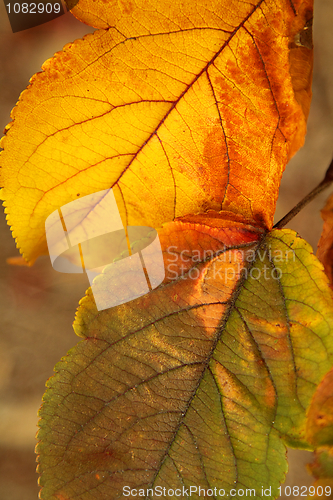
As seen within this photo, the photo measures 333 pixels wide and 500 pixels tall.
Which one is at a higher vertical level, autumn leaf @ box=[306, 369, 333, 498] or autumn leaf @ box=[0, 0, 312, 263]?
autumn leaf @ box=[0, 0, 312, 263]

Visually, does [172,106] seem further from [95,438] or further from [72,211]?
[95,438]

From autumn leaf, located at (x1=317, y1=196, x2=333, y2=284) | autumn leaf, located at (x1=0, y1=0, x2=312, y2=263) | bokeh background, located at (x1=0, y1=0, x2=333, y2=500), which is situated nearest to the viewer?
autumn leaf, located at (x1=0, y1=0, x2=312, y2=263)

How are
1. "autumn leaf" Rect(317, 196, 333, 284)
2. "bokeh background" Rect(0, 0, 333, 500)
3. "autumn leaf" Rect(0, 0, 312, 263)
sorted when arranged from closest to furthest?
"autumn leaf" Rect(0, 0, 312, 263)
"autumn leaf" Rect(317, 196, 333, 284)
"bokeh background" Rect(0, 0, 333, 500)

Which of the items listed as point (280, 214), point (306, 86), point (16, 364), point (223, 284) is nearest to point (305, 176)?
point (280, 214)

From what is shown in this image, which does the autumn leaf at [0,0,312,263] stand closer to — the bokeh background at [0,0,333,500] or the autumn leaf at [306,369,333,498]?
the autumn leaf at [306,369,333,498]

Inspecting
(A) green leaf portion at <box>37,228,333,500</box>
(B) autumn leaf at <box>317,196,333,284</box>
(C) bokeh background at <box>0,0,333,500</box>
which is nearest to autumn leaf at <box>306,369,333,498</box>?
(A) green leaf portion at <box>37,228,333,500</box>
